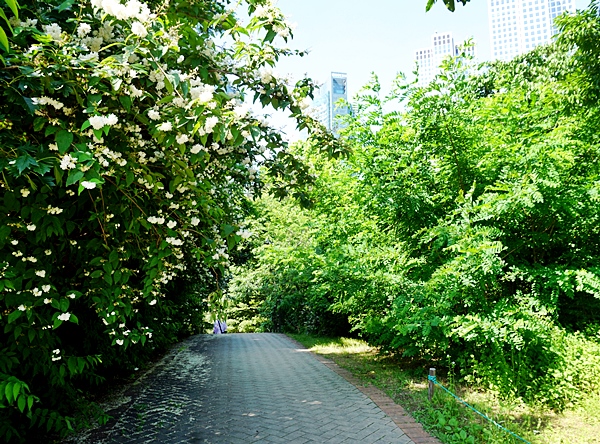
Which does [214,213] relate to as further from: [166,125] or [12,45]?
[12,45]

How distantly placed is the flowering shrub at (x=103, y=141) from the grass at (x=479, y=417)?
327 cm

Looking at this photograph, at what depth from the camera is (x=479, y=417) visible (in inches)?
188

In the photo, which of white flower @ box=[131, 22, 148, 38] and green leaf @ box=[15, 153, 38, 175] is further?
white flower @ box=[131, 22, 148, 38]

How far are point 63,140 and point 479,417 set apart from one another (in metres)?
5.06

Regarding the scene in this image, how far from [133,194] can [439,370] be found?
21.0ft

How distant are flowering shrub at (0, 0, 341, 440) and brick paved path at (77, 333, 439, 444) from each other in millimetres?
1402

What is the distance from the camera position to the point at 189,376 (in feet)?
26.3

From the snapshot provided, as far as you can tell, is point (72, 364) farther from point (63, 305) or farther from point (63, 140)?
point (63, 140)

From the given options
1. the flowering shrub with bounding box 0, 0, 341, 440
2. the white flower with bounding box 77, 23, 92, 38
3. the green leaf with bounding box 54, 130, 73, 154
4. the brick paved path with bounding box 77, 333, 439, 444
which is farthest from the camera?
the brick paved path with bounding box 77, 333, 439, 444

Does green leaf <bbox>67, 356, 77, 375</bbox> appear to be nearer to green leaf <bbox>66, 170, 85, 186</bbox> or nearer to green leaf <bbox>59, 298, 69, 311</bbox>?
green leaf <bbox>59, 298, 69, 311</bbox>

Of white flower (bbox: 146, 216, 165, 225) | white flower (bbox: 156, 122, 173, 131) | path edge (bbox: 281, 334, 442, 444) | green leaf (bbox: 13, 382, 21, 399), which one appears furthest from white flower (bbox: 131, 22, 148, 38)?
path edge (bbox: 281, 334, 442, 444)

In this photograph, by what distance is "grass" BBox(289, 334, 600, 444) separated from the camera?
426 cm

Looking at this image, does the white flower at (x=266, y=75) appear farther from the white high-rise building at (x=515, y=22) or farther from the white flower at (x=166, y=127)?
the white high-rise building at (x=515, y=22)

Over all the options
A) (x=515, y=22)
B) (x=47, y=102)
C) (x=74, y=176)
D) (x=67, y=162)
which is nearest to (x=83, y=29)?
(x=47, y=102)
